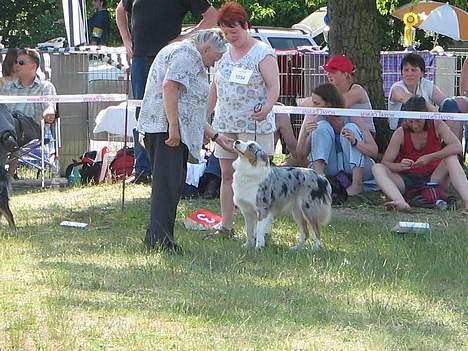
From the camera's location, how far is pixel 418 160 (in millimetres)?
9203

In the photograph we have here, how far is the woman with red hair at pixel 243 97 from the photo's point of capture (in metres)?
7.67

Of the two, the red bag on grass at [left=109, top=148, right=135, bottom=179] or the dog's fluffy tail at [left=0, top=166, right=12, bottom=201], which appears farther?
the red bag on grass at [left=109, top=148, right=135, bottom=179]

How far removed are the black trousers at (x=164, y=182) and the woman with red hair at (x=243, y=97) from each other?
0.83m

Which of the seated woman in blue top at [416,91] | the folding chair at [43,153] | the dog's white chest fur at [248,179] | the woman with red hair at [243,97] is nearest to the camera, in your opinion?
the dog's white chest fur at [248,179]

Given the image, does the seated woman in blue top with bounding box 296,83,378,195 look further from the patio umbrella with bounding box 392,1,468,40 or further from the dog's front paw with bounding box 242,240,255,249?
the patio umbrella with bounding box 392,1,468,40

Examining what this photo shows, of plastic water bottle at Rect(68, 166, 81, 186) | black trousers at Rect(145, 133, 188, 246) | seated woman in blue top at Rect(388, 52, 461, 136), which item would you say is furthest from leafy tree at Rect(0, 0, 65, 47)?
black trousers at Rect(145, 133, 188, 246)

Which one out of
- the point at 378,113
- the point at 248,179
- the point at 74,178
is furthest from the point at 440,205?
the point at 74,178

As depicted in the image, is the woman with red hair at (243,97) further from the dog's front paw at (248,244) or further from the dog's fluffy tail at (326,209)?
the dog's fluffy tail at (326,209)

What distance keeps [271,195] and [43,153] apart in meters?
4.37

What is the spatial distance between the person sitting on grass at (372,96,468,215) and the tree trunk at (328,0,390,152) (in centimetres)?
98

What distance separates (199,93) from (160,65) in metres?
0.33

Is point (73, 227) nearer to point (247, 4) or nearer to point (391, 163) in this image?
point (391, 163)

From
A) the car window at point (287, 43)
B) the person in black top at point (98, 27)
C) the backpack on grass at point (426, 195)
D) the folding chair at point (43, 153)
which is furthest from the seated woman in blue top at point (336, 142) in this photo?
the car window at point (287, 43)

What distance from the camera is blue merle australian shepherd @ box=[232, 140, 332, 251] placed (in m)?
7.15
